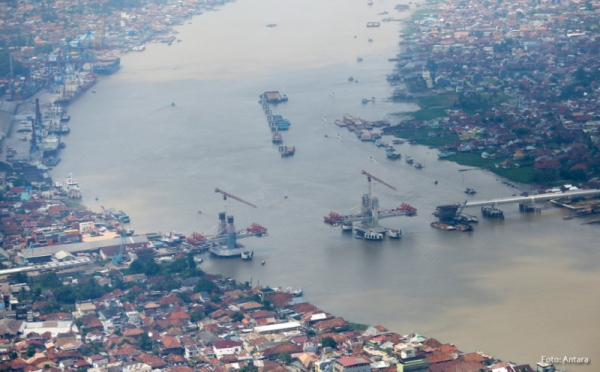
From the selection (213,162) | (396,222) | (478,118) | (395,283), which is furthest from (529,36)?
(395,283)

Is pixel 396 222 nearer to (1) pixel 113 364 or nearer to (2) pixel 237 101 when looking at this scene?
Result: (1) pixel 113 364

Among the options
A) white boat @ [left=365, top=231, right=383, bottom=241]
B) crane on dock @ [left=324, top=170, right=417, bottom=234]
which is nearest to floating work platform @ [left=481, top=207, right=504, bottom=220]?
crane on dock @ [left=324, top=170, right=417, bottom=234]

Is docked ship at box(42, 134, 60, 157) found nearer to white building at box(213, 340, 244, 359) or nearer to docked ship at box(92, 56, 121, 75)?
docked ship at box(92, 56, 121, 75)

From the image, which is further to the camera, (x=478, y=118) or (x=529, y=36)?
(x=529, y=36)

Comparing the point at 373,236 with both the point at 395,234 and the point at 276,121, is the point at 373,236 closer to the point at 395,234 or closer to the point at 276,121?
the point at 395,234

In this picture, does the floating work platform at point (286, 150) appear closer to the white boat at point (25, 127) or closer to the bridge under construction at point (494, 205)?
the bridge under construction at point (494, 205)

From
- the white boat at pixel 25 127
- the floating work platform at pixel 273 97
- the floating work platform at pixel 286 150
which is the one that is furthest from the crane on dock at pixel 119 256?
the floating work platform at pixel 273 97
